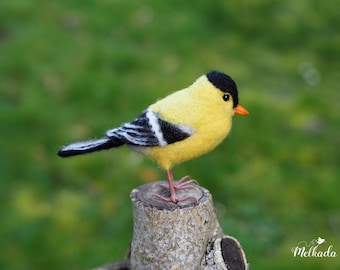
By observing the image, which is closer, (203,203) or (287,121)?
(203,203)

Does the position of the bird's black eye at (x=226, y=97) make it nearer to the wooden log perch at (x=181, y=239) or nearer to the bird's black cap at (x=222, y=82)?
the bird's black cap at (x=222, y=82)

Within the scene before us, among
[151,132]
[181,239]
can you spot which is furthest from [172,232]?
[151,132]

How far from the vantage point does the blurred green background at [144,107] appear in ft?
15.4

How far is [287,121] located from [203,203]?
3.41 metres

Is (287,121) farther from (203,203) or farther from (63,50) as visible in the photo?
(203,203)

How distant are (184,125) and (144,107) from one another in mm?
3363

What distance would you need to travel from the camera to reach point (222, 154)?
17.9 ft

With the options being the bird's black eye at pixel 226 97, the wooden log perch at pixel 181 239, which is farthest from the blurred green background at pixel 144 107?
the bird's black eye at pixel 226 97

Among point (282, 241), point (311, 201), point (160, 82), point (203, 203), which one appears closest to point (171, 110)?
point (203, 203)

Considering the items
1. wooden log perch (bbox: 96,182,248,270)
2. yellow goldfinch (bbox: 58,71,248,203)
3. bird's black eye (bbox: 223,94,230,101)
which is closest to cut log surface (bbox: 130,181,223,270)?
wooden log perch (bbox: 96,182,248,270)

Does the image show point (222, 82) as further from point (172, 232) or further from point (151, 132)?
point (172, 232)

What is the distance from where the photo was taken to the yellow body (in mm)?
2584

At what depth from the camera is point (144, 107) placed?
19.4 ft

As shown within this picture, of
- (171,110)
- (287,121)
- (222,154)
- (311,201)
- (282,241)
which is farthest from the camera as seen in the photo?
(287,121)
